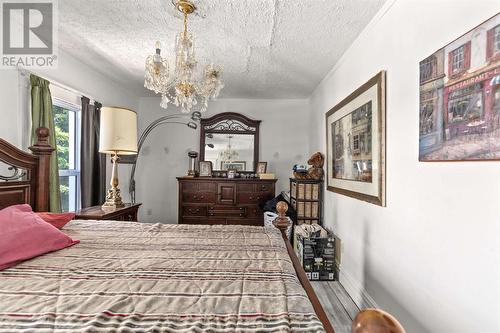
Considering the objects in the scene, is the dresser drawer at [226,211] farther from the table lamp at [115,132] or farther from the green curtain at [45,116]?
the green curtain at [45,116]

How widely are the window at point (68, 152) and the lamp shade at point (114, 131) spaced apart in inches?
29.6

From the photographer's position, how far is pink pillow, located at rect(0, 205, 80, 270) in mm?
1235

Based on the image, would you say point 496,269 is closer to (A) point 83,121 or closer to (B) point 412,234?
(B) point 412,234

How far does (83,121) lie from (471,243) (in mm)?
3772

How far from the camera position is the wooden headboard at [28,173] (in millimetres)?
1879

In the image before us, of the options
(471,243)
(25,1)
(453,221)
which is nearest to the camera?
(471,243)

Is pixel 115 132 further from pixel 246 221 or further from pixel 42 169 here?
pixel 246 221

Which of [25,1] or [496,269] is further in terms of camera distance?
[25,1]

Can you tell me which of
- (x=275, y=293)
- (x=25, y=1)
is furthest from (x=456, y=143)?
(x=25, y=1)

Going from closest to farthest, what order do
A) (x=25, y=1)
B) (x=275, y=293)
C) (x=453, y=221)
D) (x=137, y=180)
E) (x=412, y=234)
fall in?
(x=275, y=293) < (x=453, y=221) < (x=412, y=234) < (x=25, y=1) < (x=137, y=180)

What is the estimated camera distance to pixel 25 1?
203 centimetres

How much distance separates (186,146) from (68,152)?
1.89 m

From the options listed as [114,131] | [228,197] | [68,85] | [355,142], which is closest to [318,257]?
[355,142]

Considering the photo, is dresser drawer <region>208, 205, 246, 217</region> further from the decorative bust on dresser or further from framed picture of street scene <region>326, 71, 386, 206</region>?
framed picture of street scene <region>326, 71, 386, 206</region>
